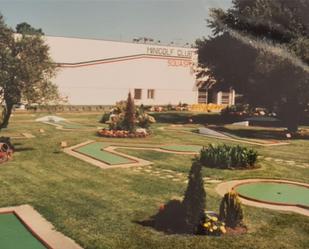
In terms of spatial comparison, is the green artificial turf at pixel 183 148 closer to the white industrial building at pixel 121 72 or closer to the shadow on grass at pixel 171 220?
the shadow on grass at pixel 171 220

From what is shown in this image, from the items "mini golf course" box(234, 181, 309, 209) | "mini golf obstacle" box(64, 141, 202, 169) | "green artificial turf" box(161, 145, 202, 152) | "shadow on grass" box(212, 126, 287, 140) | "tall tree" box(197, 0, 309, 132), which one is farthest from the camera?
"shadow on grass" box(212, 126, 287, 140)

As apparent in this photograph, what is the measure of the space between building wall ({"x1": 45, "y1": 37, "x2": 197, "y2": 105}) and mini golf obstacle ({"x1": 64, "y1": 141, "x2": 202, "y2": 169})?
32977mm

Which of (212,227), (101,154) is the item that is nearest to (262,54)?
(101,154)

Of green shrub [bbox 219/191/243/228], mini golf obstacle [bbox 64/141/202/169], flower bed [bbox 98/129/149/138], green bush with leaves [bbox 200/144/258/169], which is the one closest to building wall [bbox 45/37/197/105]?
flower bed [bbox 98/129/149/138]

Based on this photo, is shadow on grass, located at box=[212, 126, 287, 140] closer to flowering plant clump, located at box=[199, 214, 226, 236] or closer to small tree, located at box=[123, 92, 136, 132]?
small tree, located at box=[123, 92, 136, 132]

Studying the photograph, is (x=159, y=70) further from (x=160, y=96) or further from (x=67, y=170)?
(x=67, y=170)

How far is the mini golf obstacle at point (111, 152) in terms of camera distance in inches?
893

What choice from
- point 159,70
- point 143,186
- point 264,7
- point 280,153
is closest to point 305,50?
point 264,7

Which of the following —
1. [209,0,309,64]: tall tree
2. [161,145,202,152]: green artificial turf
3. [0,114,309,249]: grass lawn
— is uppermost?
[209,0,309,64]: tall tree

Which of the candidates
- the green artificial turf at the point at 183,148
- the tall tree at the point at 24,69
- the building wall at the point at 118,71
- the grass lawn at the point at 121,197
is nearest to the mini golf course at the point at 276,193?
the grass lawn at the point at 121,197

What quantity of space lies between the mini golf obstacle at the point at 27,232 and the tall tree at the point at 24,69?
1175 cm

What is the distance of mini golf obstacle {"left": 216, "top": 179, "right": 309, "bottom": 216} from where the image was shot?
51.0 feet

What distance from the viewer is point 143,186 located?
58.5 feet

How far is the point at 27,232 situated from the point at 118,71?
54.5m
